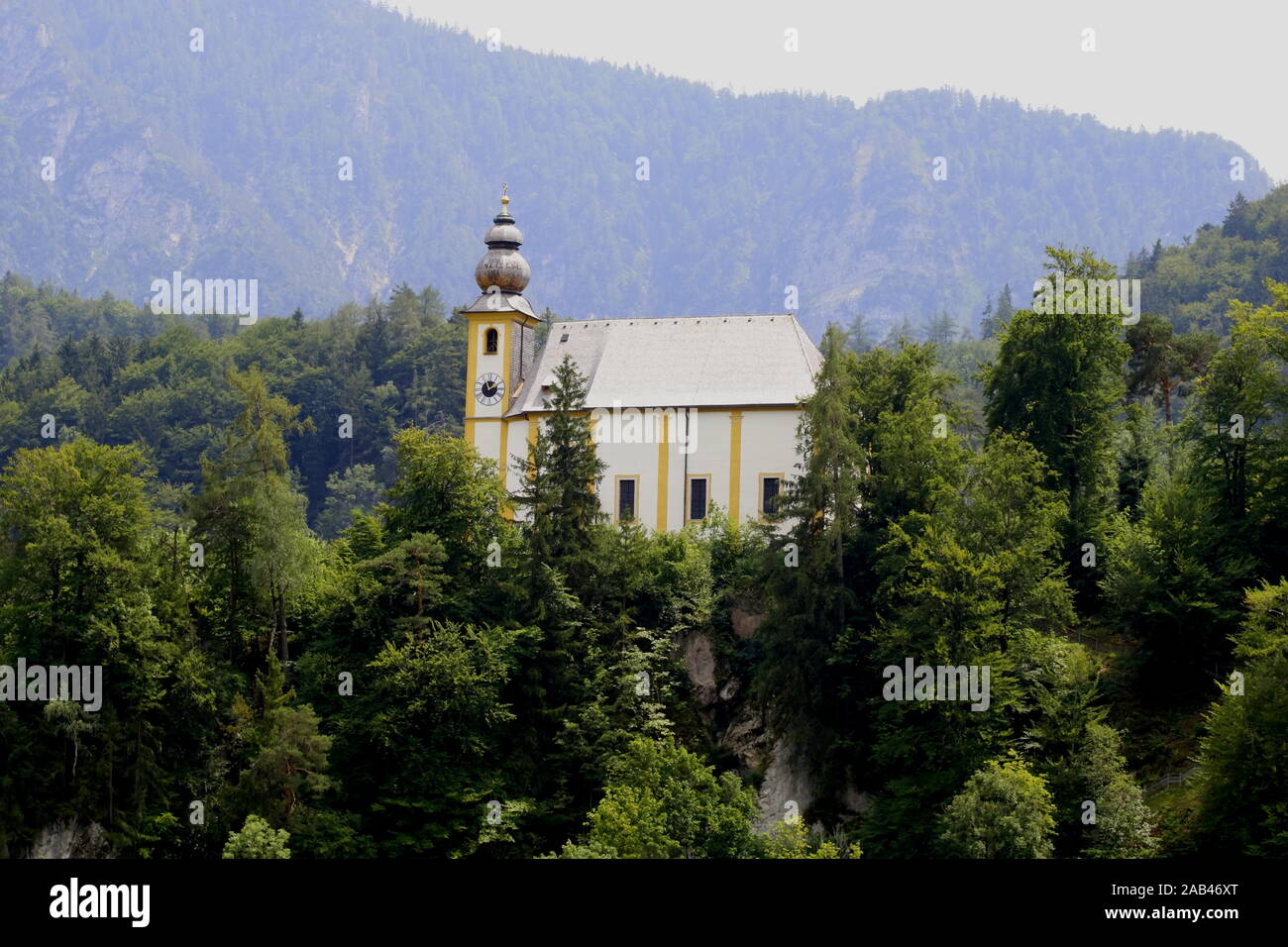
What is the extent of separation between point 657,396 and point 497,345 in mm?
6428

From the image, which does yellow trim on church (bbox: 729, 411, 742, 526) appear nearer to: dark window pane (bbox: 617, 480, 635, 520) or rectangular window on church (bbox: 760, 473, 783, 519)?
rectangular window on church (bbox: 760, 473, 783, 519)

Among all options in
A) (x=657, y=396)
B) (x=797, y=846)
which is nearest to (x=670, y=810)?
(x=797, y=846)

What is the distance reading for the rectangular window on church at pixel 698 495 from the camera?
207ft

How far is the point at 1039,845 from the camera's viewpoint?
41.4 meters

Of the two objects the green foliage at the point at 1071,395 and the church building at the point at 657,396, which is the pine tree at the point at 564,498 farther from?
the green foliage at the point at 1071,395

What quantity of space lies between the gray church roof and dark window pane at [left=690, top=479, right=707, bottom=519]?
8.86ft

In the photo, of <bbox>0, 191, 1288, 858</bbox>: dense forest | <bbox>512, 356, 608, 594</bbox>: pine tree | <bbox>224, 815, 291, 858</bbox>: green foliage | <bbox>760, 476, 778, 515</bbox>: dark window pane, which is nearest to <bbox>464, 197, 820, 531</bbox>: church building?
<bbox>760, 476, 778, 515</bbox>: dark window pane

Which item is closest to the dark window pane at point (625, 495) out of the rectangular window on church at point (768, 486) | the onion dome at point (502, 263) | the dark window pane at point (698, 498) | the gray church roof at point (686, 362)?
the dark window pane at point (698, 498)

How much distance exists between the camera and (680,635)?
54.0m

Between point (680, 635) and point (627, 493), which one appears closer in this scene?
point (680, 635)

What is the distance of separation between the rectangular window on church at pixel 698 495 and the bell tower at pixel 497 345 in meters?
6.43

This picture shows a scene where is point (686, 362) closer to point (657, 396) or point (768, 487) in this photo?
point (657, 396)
